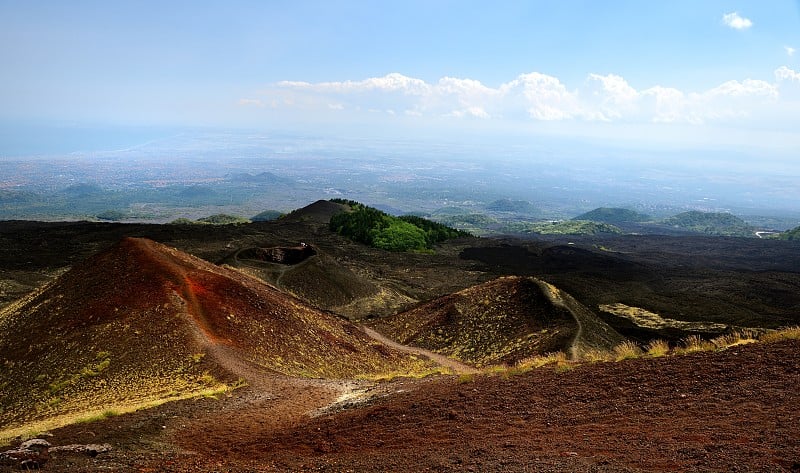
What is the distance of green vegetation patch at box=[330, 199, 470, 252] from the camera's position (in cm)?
7956

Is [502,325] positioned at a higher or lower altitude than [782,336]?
lower

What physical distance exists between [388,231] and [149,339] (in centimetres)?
6352

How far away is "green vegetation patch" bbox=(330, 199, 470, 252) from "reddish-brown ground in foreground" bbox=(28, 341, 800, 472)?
6554cm

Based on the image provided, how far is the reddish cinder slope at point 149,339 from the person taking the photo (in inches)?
667

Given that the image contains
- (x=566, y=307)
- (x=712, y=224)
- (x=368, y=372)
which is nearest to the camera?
(x=368, y=372)

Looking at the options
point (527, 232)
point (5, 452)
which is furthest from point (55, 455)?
point (527, 232)

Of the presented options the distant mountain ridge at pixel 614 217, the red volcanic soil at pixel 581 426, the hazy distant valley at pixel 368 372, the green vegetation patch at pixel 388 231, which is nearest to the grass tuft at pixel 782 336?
the hazy distant valley at pixel 368 372

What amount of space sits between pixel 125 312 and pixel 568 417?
19.5 metres

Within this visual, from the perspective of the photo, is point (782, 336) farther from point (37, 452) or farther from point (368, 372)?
point (37, 452)

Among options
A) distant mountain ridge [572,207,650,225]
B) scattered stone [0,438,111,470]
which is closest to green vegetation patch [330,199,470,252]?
scattered stone [0,438,111,470]

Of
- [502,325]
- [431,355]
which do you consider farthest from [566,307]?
[431,355]

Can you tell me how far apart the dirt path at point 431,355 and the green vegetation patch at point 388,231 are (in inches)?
1806

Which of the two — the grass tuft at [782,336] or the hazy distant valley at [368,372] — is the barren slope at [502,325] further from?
the grass tuft at [782,336]

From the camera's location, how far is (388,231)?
82.2 meters
